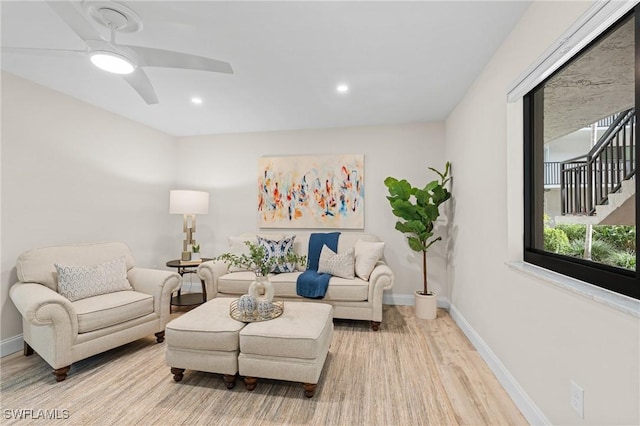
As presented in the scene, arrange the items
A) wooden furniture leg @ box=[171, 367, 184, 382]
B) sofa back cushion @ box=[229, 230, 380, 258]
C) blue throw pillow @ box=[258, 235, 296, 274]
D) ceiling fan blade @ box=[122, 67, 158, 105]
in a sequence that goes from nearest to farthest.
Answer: ceiling fan blade @ box=[122, 67, 158, 105]
wooden furniture leg @ box=[171, 367, 184, 382]
blue throw pillow @ box=[258, 235, 296, 274]
sofa back cushion @ box=[229, 230, 380, 258]

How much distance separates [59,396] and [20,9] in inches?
97.8

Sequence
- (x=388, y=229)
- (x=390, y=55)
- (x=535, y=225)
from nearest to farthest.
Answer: (x=535, y=225), (x=390, y=55), (x=388, y=229)

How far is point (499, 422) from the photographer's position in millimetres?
1699

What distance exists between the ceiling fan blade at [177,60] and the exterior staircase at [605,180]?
1988 millimetres

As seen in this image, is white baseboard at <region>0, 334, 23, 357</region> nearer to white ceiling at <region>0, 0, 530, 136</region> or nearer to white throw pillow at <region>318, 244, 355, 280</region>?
white ceiling at <region>0, 0, 530, 136</region>

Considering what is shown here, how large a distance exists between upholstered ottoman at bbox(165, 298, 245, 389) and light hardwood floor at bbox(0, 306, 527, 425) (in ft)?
0.48

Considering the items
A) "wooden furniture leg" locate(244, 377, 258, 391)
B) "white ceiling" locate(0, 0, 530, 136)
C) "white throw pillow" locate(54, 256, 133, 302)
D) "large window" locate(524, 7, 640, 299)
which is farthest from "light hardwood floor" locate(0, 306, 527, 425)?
"white ceiling" locate(0, 0, 530, 136)

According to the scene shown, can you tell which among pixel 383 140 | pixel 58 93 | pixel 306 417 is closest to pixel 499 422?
pixel 306 417

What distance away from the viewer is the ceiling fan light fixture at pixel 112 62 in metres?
1.63

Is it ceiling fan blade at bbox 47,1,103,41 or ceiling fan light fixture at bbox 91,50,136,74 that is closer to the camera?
ceiling fan blade at bbox 47,1,103,41

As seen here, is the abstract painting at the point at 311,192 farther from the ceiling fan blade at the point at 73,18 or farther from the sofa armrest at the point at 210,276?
the ceiling fan blade at the point at 73,18

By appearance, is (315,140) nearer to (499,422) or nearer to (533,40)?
(533,40)

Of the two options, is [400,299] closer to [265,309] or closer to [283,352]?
[265,309]

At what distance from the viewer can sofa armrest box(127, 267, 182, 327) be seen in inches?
111
